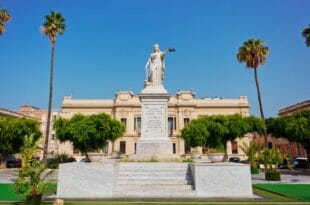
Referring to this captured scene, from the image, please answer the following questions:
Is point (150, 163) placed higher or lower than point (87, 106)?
lower

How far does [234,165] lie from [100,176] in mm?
5758

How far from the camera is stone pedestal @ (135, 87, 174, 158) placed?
675 inches

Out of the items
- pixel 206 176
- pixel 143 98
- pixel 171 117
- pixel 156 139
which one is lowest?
pixel 206 176

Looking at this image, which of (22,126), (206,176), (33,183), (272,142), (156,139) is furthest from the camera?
(272,142)

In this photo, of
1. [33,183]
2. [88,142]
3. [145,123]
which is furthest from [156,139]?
[88,142]

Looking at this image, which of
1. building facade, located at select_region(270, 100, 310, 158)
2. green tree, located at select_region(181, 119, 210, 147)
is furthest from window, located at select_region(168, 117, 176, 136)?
building facade, located at select_region(270, 100, 310, 158)

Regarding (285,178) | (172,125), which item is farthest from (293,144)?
(285,178)

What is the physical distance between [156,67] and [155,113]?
3.77m

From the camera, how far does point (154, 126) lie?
1798 cm

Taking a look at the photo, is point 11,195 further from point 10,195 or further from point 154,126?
point 154,126

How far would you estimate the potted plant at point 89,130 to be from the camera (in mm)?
37525

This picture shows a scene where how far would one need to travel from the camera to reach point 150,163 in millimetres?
14062

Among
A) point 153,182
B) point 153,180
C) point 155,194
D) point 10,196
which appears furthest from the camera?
point 153,180

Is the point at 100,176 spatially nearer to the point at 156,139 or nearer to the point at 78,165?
the point at 78,165
